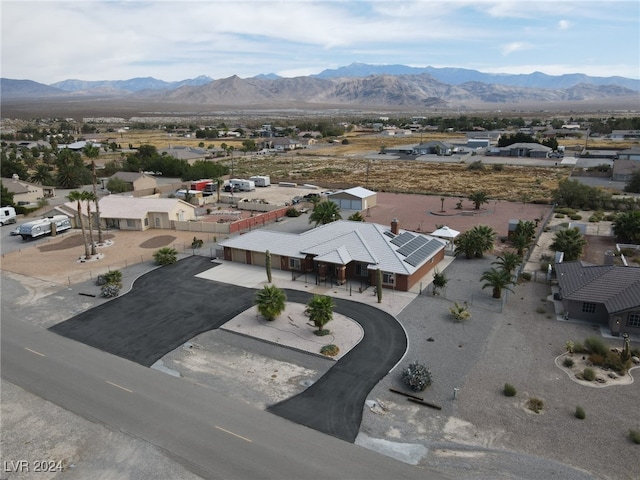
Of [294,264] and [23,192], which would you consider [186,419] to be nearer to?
[294,264]

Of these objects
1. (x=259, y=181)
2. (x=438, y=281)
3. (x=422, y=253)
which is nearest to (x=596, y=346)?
(x=438, y=281)

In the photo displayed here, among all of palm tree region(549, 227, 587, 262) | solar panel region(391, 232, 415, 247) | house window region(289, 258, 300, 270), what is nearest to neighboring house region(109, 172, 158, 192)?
house window region(289, 258, 300, 270)

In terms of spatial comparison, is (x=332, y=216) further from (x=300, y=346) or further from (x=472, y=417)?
(x=472, y=417)

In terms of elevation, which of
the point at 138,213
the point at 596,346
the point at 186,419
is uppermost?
the point at 138,213

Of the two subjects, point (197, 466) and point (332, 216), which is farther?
point (332, 216)

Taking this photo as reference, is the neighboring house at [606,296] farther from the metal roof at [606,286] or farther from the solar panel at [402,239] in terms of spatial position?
the solar panel at [402,239]

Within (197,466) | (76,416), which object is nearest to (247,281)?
(76,416)
